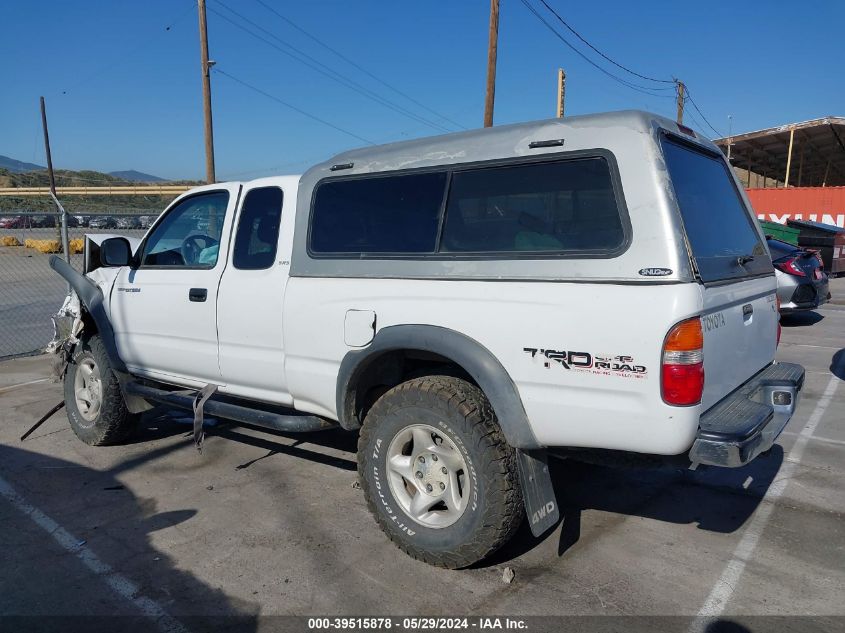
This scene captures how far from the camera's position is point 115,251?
198 inches

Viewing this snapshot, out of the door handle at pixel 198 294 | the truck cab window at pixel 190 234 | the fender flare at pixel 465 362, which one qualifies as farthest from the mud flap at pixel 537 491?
the truck cab window at pixel 190 234

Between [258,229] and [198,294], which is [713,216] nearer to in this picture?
[258,229]

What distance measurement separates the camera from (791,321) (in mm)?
11844

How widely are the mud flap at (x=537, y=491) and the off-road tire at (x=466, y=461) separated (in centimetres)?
5

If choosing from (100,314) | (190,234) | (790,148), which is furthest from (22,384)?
(790,148)

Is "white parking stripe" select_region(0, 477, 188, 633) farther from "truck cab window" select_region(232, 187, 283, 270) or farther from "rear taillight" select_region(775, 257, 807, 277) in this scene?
"rear taillight" select_region(775, 257, 807, 277)

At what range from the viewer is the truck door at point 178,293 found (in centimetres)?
461

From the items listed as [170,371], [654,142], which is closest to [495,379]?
[654,142]

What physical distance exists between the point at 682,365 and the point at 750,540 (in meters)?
1.68

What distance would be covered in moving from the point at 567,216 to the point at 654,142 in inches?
19.3

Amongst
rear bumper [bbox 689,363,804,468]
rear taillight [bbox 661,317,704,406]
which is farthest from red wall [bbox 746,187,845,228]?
rear taillight [bbox 661,317,704,406]

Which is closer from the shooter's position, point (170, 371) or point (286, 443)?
point (170, 371)

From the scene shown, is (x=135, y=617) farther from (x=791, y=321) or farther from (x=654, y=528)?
(x=791, y=321)

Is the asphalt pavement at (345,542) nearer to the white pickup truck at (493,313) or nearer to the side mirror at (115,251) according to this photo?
the white pickup truck at (493,313)
